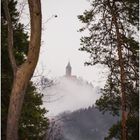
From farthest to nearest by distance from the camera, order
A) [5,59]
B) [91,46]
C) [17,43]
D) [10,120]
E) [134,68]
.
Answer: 1. [17,43]
2. [5,59]
3. [91,46]
4. [134,68]
5. [10,120]

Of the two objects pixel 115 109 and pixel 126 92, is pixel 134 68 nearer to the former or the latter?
pixel 126 92

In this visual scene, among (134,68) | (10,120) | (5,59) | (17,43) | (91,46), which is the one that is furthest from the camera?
(17,43)

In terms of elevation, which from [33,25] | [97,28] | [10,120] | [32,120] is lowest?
[32,120]

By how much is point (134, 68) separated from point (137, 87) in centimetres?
84

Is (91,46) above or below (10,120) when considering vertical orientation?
above

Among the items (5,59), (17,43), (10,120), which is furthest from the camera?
(17,43)

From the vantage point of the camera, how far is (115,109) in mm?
17219

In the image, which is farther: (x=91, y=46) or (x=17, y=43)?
(x=17, y=43)

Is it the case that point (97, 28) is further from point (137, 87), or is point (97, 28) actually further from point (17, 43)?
point (17, 43)

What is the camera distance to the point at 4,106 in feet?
51.0

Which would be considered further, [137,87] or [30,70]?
[137,87]

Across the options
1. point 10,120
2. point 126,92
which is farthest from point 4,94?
point 10,120

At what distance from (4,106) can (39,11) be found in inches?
354

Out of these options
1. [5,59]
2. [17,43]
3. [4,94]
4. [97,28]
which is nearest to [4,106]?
[4,94]
